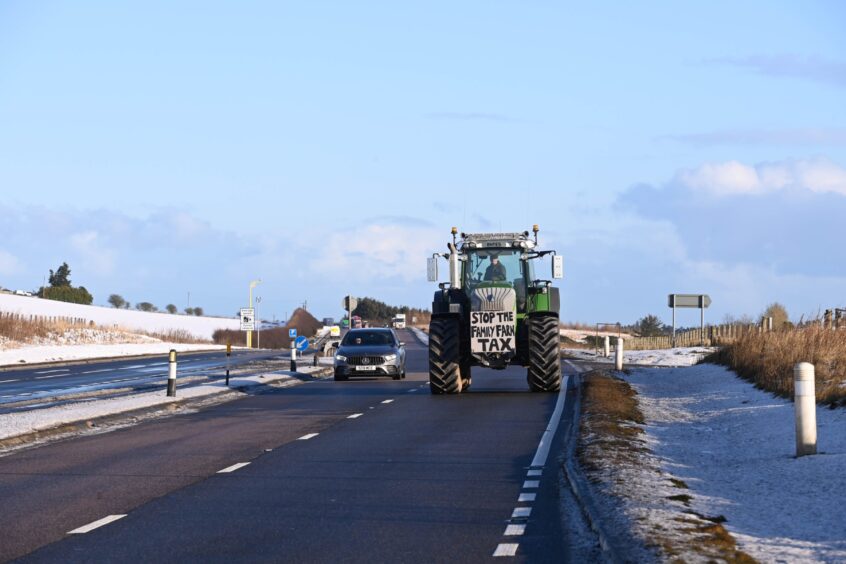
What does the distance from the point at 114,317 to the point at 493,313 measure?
3404 inches

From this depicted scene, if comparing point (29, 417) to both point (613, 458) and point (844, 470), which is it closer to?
point (613, 458)

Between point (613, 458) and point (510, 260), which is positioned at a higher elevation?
point (510, 260)

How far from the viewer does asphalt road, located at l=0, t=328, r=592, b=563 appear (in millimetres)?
9703

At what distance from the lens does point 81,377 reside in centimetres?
3991

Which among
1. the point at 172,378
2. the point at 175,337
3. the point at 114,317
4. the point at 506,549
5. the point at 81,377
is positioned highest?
the point at 114,317

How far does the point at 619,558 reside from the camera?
8.58 metres

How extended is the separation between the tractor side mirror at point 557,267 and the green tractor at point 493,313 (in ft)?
0.08

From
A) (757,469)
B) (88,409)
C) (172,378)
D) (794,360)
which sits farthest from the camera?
(172,378)

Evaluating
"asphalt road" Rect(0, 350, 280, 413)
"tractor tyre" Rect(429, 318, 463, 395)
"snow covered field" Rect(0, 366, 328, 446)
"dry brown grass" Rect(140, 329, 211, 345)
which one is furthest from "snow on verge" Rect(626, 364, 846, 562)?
"dry brown grass" Rect(140, 329, 211, 345)

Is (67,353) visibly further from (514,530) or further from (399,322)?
(399,322)

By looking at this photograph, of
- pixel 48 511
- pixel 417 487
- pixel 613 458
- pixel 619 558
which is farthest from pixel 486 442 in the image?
pixel 619 558

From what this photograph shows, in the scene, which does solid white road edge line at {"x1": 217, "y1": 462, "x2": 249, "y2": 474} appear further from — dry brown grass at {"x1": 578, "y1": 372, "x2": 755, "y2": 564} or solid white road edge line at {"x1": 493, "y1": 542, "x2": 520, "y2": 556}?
solid white road edge line at {"x1": 493, "y1": 542, "x2": 520, "y2": 556}

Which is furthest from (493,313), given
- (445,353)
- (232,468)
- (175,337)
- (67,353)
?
(175,337)

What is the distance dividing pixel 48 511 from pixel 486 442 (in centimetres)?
765
